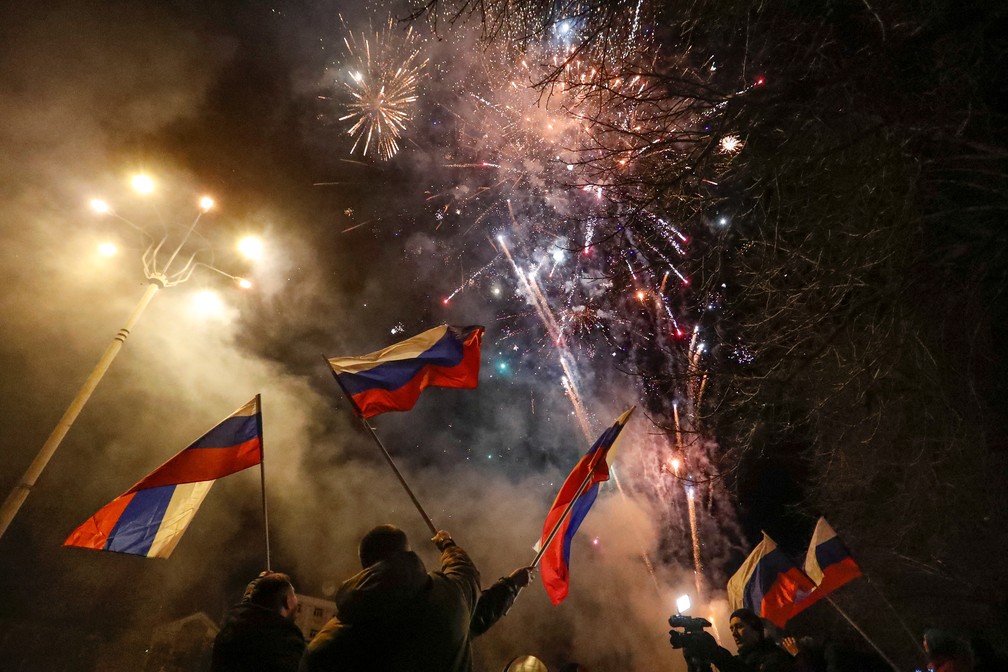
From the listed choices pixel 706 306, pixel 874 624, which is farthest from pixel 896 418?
pixel 874 624

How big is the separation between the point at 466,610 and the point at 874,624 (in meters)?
12.5

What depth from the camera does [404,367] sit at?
455 centimetres

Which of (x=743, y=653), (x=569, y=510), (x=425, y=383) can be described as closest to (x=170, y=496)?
(x=425, y=383)

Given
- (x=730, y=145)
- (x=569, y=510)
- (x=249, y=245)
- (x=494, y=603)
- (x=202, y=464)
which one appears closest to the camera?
(x=494, y=603)

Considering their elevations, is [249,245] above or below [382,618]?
above

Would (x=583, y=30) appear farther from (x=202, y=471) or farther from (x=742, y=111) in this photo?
(x=202, y=471)

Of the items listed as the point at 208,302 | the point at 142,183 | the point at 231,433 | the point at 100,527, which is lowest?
the point at 100,527

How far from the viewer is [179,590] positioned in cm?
1220

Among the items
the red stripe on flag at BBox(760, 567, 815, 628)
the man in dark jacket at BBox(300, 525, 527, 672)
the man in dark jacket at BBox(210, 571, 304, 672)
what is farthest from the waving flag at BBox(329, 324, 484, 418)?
the red stripe on flag at BBox(760, 567, 815, 628)

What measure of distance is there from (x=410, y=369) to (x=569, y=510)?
200 cm

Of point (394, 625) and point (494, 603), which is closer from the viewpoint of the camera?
point (394, 625)

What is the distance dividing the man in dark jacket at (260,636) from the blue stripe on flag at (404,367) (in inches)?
76.4

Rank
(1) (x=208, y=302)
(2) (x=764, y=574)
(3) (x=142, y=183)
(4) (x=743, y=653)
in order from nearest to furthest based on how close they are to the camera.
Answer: (4) (x=743, y=653) → (2) (x=764, y=574) → (3) (x=142, y=183) → (1) (x=208, y=302)

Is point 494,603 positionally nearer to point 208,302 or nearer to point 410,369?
point 410,369
